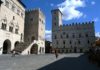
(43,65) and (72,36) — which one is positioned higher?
(72,36)

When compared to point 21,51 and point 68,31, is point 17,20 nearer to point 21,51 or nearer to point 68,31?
point 21,51

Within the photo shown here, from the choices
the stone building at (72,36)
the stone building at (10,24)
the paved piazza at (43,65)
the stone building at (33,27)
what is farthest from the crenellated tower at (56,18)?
the paved piazza at (43,65)

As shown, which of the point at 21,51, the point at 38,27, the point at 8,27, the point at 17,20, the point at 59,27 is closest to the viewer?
the point at 21,51

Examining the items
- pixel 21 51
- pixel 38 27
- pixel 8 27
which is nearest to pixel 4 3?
pixel 8 27

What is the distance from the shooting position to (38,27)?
53.2m

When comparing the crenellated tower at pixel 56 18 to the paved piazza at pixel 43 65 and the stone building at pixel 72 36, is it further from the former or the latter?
the paved piazza at pixel 43 65

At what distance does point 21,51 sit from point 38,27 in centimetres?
1788

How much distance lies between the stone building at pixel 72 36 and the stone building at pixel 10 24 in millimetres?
29947

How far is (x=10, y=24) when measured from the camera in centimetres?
4106

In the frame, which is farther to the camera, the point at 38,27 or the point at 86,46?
the point at 86,46

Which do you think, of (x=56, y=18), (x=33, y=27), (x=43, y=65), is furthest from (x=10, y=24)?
(x=56, y=18)

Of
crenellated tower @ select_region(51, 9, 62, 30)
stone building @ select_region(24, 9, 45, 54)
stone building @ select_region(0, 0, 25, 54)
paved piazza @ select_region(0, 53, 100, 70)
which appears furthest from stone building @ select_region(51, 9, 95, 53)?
paved piazza @ select_region(0, 53, 100, 70)

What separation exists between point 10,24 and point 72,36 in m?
39.5

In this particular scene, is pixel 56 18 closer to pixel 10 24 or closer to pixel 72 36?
pixel 72 36
